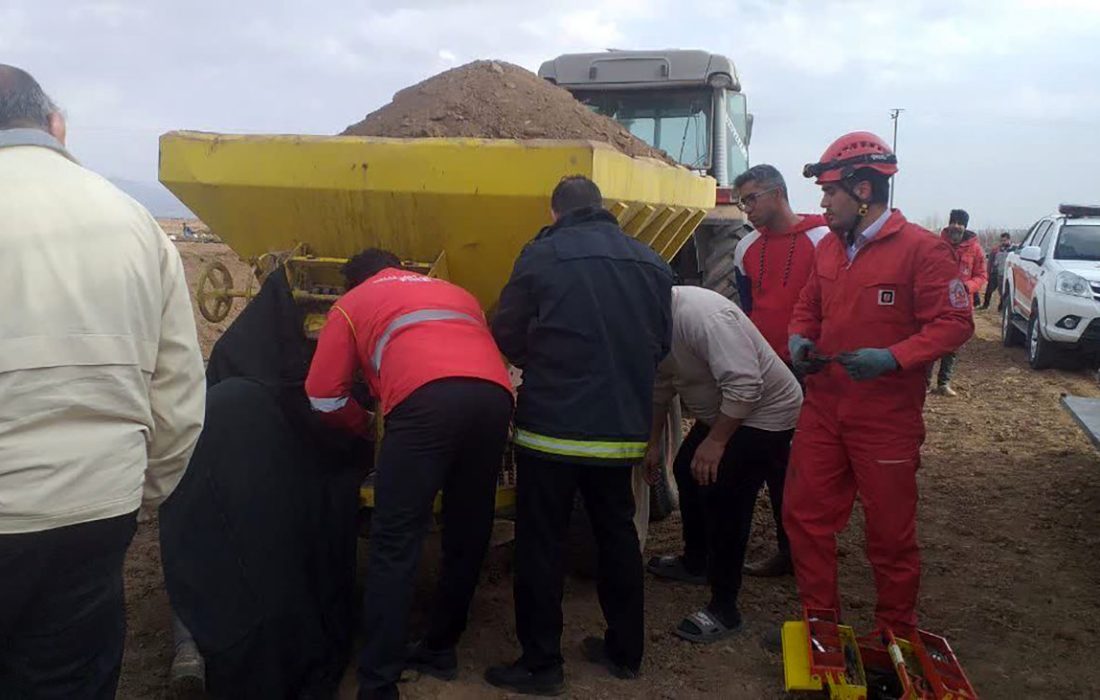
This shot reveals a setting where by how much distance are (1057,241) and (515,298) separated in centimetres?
886

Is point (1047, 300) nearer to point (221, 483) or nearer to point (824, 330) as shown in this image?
point (824, 330)

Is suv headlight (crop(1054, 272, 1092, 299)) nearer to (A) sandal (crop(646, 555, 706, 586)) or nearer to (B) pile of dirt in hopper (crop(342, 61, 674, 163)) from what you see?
(B) pile of dirt in hopper (crop(342, 61, 674, 163))

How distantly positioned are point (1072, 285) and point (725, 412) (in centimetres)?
730

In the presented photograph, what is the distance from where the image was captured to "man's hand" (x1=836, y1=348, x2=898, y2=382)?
3.03 m

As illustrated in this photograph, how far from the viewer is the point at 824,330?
3363mm

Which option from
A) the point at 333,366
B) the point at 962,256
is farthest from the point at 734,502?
the point at 962,256

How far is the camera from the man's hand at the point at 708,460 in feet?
11.5

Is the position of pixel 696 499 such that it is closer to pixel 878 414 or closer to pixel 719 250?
pixel 878 414

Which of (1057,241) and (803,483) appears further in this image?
(1057,241)

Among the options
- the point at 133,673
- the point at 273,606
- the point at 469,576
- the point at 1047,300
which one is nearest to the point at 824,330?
the point at 469,576

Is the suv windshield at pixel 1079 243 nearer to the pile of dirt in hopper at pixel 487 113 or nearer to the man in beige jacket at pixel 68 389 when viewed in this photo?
the pile of dirt in hopper at pixel 487 113

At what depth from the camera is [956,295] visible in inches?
Result: 121

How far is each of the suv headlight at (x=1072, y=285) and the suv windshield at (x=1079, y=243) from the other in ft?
2.11

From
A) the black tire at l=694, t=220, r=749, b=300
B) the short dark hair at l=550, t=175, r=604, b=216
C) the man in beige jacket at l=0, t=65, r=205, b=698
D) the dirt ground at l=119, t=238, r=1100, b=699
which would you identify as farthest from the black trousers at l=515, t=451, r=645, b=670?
the black tire at l=694, t=220, r=749, b=300
